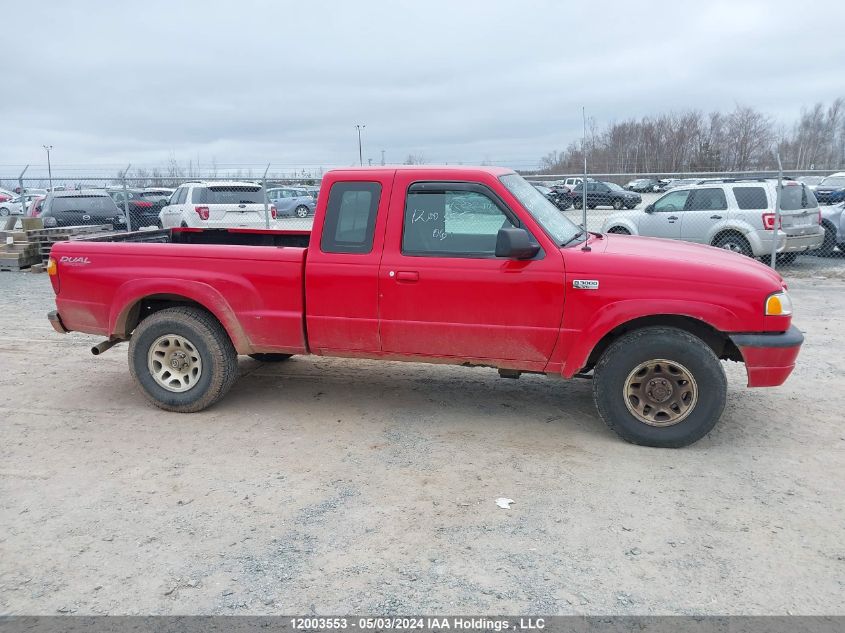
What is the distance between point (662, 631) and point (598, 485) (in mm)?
1366

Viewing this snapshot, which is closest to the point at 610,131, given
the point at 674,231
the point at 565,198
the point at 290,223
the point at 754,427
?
the point at 565,198

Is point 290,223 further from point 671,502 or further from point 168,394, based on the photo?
point 671,502

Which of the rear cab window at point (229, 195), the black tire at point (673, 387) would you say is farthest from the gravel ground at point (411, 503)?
the rear cab window at point (229, 195)

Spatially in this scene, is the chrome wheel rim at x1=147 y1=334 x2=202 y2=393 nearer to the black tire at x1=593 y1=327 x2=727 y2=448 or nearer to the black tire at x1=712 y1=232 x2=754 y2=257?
the black tire at x1=593 y1=327 x2=727 y2=448

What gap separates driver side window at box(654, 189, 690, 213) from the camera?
514 inches

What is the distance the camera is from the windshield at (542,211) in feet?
16.2

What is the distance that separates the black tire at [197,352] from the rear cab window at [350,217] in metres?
1.20

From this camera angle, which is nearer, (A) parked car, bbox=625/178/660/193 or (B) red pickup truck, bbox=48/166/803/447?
(B) red pickup truck, bbox=48/166/803/447

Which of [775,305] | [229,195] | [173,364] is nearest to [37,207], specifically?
[229,195]

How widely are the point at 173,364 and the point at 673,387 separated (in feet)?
12.8

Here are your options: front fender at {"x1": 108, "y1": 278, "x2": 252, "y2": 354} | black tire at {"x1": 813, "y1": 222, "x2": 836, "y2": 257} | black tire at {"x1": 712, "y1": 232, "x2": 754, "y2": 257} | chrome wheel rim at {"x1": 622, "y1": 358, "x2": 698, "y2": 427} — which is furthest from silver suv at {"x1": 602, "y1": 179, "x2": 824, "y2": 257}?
front fender at {"x1": 108, "y1": 278, "x2": 252, "y2": 354}

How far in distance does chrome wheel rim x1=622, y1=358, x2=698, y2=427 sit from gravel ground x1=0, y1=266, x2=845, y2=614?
284 millimetres

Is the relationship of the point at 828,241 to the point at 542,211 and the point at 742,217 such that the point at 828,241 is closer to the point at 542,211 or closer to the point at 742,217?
the point at 742,217

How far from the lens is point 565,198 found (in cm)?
2392
